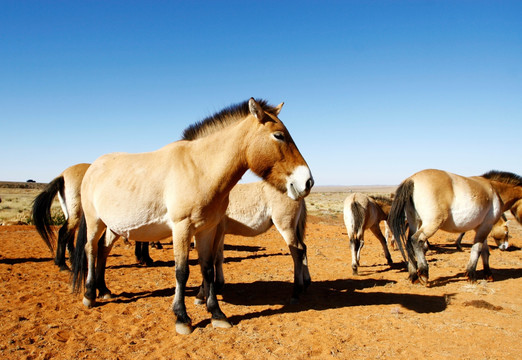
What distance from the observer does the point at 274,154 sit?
4.19m

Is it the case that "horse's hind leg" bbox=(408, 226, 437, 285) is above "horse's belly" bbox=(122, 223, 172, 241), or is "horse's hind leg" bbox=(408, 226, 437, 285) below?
below

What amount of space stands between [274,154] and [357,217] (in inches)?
226

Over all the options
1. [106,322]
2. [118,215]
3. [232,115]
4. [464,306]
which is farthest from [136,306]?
[464,306]

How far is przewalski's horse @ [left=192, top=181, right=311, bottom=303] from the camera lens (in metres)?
6.15

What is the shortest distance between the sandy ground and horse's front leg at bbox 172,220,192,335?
0.50ft

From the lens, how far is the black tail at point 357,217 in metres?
9.00

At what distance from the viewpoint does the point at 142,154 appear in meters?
5.06

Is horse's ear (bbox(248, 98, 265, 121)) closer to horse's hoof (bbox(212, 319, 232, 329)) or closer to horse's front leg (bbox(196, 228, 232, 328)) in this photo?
horse's front leg (bbox(196, 228, 232, 328))

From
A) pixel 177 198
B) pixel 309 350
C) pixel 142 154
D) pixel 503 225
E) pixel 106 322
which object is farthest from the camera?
pixel 503 225

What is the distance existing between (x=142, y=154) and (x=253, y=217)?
2549 millimetres

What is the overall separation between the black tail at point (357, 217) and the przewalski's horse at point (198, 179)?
5346mm

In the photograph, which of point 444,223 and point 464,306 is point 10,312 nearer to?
point 464,306

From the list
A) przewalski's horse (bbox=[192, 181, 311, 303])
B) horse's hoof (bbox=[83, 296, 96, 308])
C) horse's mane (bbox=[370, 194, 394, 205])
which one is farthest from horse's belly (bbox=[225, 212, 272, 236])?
horse's mane (bbox=[370, 194, 394, 205])

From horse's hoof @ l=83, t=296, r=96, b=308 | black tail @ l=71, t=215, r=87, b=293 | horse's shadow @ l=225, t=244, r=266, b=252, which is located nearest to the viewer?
horse's hoof @ l=83, t=296, r=96, b=308
